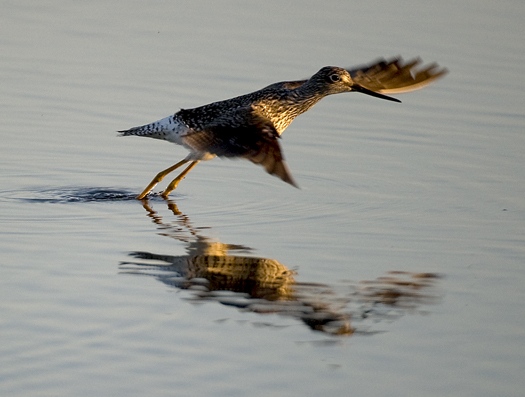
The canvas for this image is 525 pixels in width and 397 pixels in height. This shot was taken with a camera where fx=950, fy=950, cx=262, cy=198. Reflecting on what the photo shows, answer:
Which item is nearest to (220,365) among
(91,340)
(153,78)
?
(91,340)

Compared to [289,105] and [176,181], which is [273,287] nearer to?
[176,181]

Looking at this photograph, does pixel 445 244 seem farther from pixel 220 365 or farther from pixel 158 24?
pixel 158 24

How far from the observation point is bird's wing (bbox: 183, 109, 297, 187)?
9047 millimetres

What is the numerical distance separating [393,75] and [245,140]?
3.21 meters

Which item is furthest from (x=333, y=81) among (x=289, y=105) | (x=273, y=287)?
(x=273, y=287)

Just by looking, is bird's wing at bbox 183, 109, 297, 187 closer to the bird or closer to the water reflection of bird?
the bird

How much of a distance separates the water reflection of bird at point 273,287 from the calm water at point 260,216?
25 mm

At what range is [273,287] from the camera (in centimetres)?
781

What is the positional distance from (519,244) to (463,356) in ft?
9.31

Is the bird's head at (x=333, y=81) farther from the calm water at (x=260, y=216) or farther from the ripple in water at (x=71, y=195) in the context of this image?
the ripple in water at (x=71, y=195)

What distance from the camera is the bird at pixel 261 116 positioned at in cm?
945

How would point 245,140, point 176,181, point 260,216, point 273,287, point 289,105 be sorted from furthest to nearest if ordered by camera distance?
1. point 289,105
2. point 176,181
3. point 260,216
4. point 245,140
5. point 273,287

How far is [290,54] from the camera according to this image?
15906 mm

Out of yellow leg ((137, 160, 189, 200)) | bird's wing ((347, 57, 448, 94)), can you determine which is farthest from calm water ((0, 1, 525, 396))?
bird's wing ((347, 57, 448, 94))
